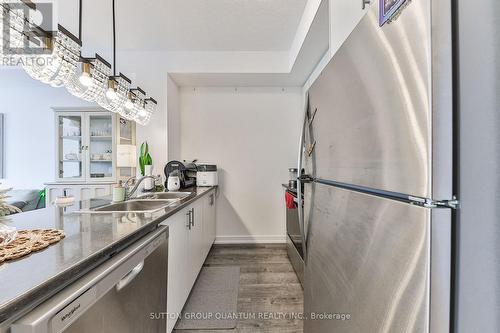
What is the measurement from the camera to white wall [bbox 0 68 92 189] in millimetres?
4008

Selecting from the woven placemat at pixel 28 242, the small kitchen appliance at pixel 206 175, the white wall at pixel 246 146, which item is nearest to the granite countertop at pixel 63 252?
the woven placemat at pixel 28 242

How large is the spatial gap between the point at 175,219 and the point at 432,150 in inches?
60.2

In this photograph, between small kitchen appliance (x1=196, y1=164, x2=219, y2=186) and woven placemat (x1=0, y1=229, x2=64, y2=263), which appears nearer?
woven placemat (x1=0, y1=229, x2=64, y2=263)

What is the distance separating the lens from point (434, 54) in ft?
1.52

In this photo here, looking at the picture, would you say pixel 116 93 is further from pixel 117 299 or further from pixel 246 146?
pixel 246 146

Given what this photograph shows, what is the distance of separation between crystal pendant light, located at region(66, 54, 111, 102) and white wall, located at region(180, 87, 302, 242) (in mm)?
1837

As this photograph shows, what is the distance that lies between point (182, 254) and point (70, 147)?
2.76 m

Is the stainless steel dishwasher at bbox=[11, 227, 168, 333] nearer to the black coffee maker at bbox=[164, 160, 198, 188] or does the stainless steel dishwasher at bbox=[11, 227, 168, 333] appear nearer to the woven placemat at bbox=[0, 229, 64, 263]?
the woven placemat at bbox=[0, 229, 64, 263]

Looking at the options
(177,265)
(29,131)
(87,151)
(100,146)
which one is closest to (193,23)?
(100,146)

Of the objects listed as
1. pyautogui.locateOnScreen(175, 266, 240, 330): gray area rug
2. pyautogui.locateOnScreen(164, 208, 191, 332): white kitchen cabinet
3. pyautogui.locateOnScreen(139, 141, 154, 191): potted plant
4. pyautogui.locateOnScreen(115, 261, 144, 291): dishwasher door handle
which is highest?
pyautogui.locateOnScreen(139, 141, 154, 191): potted plant

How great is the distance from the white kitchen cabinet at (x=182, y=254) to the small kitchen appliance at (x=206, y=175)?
0.78 meters

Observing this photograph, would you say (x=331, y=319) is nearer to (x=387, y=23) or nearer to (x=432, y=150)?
(x=432, y=150)

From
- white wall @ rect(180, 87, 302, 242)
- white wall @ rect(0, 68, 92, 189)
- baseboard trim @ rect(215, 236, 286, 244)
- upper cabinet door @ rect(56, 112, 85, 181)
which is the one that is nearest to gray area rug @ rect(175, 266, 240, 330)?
baseboard trim @ rect(215, 236, 286, 244)

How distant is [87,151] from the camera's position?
330 centimetres
